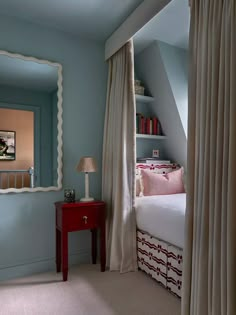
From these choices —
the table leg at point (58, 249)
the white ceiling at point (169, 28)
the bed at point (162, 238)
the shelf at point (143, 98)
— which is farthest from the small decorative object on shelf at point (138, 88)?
the table leg at point (58, 249)

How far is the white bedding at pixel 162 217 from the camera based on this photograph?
181 cm

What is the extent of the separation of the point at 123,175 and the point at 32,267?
1.31 m

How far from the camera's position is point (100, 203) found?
237cm

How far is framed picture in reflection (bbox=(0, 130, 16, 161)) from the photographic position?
7.43 ft

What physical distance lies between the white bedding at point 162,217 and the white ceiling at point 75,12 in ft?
5.97

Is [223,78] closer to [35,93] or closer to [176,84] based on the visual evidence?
[176,84]

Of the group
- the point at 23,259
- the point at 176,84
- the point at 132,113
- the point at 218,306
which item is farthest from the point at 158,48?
the point at 23,259

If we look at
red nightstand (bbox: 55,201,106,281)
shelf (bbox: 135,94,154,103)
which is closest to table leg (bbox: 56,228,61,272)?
red nightstand (bbox: 55,201,106,281)

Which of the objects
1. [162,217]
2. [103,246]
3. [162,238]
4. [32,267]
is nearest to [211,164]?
[162,217]

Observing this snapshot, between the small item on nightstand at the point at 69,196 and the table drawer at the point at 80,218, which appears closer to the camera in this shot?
the table drawer at the point at 80,218

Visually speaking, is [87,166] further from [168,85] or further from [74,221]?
[168,85]

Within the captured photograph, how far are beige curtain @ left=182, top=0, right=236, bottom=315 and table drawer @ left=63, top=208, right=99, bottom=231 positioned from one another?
44.0 inches

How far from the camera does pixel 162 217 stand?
2000 mm

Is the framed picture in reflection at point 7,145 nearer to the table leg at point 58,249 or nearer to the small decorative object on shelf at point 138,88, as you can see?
the table leg at point 58,249
